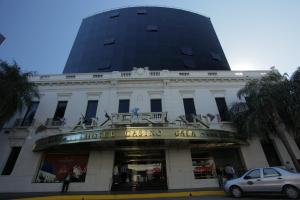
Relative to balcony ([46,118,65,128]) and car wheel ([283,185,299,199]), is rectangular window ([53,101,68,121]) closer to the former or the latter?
balcony ([46,118,65,128])

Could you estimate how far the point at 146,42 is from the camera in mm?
30516

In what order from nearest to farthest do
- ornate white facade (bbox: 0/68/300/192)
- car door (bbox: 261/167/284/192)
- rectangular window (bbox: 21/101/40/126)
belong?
car door (bbox: 261/167/284/192) < ornate white facade (bbox: 0/68/300/192) < rectangular window (bbox: 21/101/40/126)

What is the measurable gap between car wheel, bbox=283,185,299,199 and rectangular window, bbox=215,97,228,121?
32.1ft

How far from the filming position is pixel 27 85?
55.7 ft

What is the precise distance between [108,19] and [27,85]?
23.3 meters

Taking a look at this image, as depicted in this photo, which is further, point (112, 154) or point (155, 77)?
point (155, 77)

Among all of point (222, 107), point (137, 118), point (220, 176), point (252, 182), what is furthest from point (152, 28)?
point (252, 182)

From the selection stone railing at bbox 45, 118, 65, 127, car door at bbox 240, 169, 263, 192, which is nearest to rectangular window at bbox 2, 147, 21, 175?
stone railing at bbox 45, 118, 65, 127

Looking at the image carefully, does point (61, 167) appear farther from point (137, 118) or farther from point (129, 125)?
point (137, 118)

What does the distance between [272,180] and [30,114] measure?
2004cm

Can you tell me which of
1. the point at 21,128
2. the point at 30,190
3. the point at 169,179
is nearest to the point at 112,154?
the point at 169,179

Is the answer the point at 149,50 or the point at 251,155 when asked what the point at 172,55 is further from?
the point at 251,155

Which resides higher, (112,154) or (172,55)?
(172,55)

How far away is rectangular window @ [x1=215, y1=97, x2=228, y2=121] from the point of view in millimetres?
19148
